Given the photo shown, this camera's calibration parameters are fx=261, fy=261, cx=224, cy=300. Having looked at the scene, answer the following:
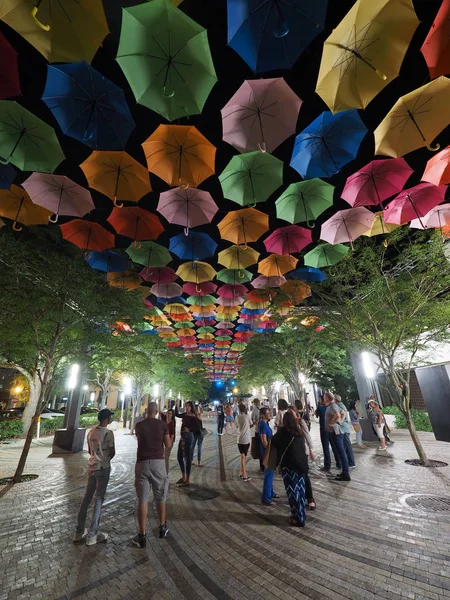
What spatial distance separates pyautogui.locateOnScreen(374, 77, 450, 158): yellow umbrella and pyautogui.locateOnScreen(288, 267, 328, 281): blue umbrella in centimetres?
594

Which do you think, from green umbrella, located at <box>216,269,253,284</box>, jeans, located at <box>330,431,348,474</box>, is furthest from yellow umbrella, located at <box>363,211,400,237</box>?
jeans, located at <box>330,431,348,474</box>

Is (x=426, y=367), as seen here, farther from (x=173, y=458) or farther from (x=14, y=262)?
(x=14, y=262)

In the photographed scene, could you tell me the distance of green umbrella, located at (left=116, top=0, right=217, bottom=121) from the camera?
3.63 meters

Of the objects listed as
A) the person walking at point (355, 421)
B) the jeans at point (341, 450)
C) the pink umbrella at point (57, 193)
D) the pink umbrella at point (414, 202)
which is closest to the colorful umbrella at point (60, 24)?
the pink umbrella at point (57, 193)

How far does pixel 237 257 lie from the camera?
31.2ft

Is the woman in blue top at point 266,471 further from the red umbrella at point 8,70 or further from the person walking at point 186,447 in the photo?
the red umbrella at point 8,70

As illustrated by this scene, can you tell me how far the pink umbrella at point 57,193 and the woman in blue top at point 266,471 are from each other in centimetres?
730

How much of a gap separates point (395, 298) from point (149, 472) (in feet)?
32.0

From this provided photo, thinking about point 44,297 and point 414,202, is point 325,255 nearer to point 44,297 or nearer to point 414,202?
point 414,202

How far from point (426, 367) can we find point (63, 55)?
18.3 m

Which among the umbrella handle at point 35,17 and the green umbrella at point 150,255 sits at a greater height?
the green umbrella at point 150,255

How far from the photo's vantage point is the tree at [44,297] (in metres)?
8.34

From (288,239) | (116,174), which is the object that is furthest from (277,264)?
(116,174)

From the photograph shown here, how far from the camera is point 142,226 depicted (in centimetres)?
783
